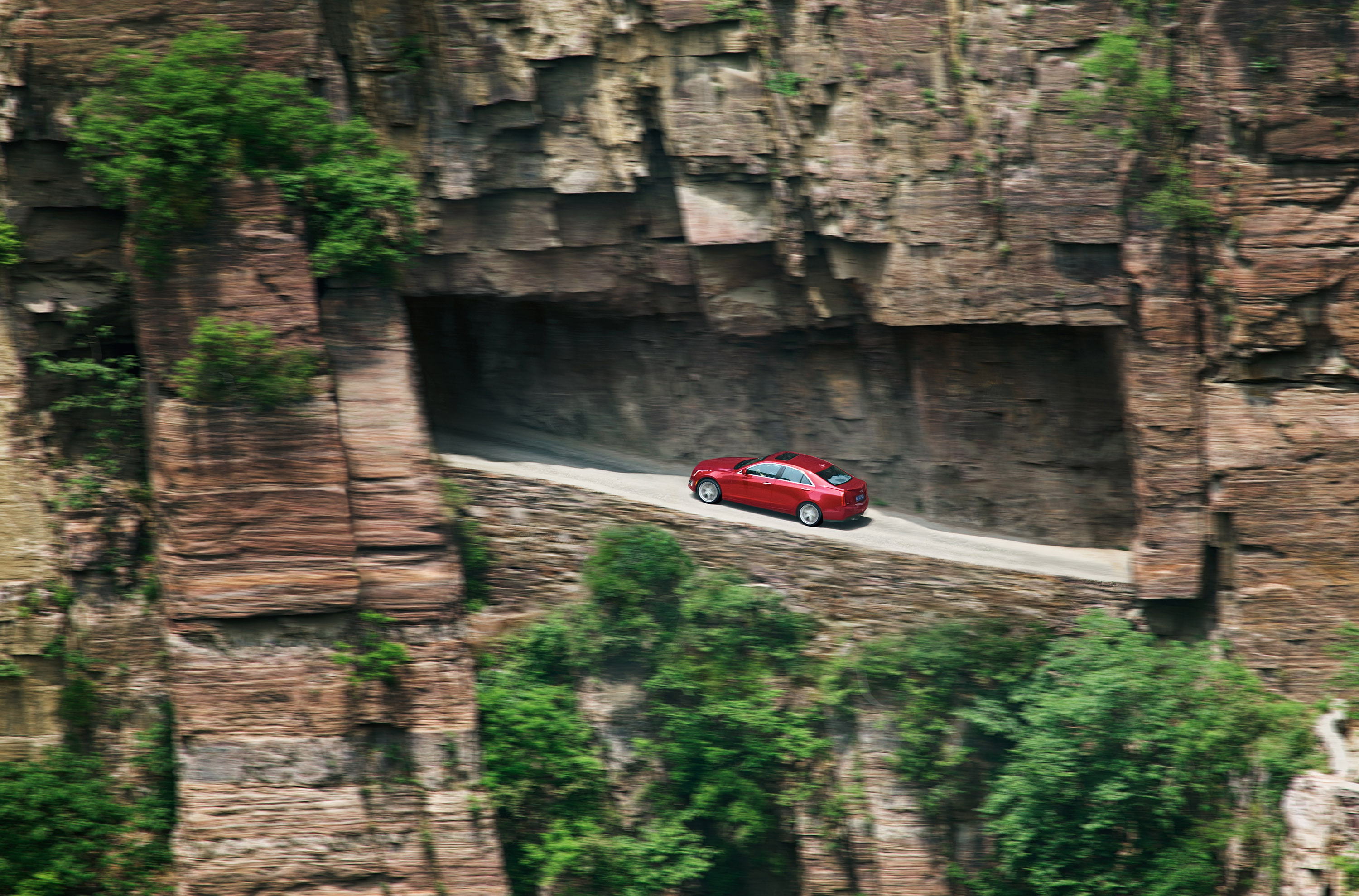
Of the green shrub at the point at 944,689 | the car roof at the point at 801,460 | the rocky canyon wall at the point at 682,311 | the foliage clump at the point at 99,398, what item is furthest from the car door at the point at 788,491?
the foliage clump at the point at 99,398

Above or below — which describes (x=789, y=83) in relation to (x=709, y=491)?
above

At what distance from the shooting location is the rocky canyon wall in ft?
57.4

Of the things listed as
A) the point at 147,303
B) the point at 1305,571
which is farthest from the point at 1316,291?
the point at 147,303

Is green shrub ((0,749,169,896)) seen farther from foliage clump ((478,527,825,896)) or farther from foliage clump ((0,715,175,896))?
foliage clump ((478,527,825,896))

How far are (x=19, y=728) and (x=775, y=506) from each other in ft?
48.6

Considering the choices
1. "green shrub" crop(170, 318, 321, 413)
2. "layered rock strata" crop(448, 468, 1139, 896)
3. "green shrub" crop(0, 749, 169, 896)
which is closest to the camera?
"green shrub" crop(170, 318, 321, 413)

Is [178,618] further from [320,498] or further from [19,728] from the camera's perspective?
[19,728]

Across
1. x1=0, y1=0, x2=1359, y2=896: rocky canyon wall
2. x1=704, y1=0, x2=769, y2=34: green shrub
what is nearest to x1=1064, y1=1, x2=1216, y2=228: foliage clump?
x1=0, y1=0, x2=1359, y2=896: rocky canyon wall

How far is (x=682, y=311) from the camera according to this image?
23859mm

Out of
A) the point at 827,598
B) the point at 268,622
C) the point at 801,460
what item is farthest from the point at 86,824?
the point at 801,460

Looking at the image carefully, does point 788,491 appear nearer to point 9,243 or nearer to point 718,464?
point 718,464

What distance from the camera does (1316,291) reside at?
17.5 metres

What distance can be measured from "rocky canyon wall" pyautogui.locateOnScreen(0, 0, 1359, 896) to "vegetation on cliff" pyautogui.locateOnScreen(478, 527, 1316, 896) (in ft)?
3.11

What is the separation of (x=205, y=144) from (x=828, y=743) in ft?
50.3
